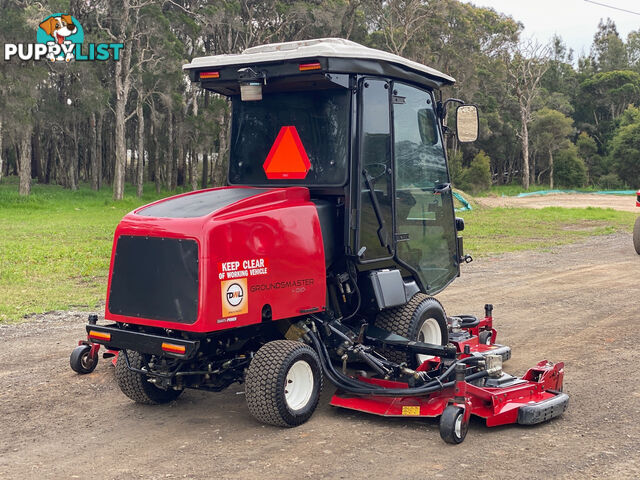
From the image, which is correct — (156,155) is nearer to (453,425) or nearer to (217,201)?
(217,201)

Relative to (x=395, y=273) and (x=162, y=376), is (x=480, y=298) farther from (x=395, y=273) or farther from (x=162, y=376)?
(x=162, y=376)

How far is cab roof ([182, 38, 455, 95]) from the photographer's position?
5445mm

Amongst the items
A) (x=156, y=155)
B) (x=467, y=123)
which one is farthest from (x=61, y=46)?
(x=467, y=123)

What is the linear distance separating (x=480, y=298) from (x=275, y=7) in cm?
3399

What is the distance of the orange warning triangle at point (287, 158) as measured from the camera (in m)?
5.94

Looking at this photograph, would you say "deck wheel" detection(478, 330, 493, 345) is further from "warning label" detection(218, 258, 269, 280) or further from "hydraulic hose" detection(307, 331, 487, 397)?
"warning label" detection(218, 258, 269, 280)

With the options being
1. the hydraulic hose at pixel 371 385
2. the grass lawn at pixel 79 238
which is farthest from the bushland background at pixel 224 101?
the hydraulic hose at pixel 371 385

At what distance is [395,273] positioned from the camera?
6.21m

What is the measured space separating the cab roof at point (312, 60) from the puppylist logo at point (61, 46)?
2984cm

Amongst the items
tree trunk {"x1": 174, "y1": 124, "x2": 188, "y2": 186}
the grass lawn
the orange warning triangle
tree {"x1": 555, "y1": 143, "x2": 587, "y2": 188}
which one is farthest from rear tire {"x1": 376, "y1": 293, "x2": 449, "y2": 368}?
tree {"x1": 555, "y1": 143, "x2": 587, "y2": 188}

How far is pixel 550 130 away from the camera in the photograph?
6025 cm

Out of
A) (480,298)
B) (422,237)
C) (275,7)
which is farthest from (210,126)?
(422,237)

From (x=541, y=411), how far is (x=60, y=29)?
35.7 meters

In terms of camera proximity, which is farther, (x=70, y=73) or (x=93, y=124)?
(x=93, y=124)
